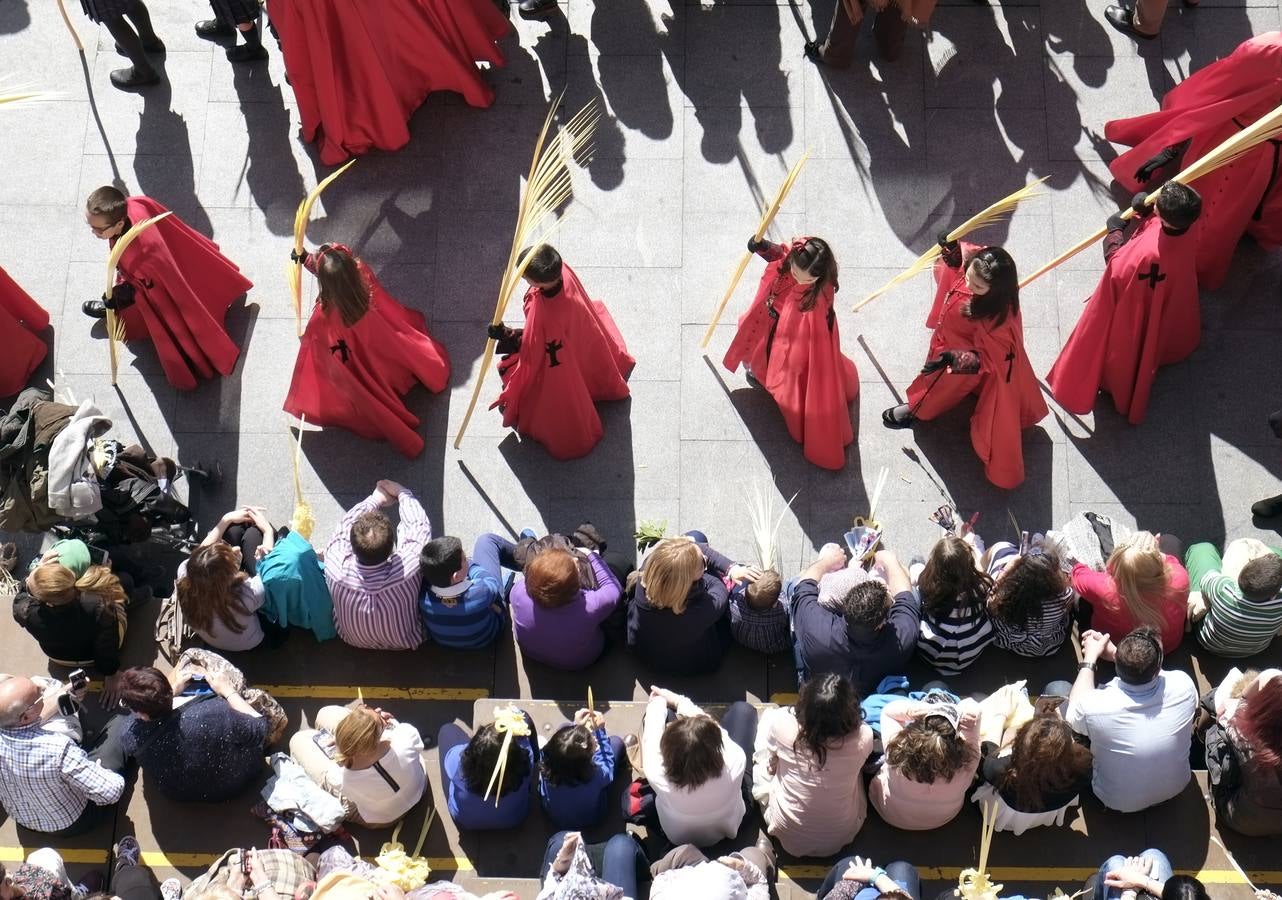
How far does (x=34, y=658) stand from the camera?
6766 mm

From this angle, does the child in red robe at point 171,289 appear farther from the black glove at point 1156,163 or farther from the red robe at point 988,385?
the black glove at point 1156,163

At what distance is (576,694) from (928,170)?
159 inches

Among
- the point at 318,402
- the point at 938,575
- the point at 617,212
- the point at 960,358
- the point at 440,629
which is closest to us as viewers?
the point at 938,575

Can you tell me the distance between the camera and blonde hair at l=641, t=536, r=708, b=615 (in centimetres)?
596

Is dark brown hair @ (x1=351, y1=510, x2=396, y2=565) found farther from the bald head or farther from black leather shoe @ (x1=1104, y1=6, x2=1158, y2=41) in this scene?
black leather shoe @ (x1=1104, y1=6, x2=1158, y2=41)

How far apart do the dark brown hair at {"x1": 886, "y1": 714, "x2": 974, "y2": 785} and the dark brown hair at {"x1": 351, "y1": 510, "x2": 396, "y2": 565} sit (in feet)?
8.00

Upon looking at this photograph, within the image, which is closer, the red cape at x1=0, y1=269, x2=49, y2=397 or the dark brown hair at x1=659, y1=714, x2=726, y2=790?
the dark brown hair at x1=659, y1=714, x2=726, y2=790

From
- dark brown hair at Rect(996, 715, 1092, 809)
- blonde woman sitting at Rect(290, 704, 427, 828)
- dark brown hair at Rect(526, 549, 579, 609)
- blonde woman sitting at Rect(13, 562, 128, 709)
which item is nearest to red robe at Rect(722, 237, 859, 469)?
dark brown hair at Rect(526, 549, 579, 609)

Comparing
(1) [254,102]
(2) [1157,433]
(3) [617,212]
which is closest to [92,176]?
(1) [254,102]

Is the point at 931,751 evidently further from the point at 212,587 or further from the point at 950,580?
the point at 212,587

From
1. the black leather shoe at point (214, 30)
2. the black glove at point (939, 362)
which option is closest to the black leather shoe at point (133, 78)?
the black leather shoe at point (214, 30)

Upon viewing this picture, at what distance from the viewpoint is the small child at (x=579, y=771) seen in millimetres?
5551

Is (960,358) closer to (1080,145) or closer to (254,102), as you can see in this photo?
(1080,145)

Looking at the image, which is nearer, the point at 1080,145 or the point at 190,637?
the point at 190,637
